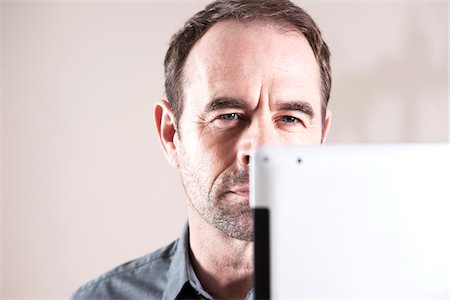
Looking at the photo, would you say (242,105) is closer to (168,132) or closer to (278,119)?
(278,119)

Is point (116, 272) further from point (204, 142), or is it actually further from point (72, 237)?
point (72, 237)

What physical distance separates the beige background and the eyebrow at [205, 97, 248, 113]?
1.36 metres

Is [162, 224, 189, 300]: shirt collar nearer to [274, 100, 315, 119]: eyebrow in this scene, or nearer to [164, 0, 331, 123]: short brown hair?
[164, 0, 331, 123]: short brown hair

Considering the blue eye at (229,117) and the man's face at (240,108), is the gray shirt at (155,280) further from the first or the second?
the blue eye at (229,117)

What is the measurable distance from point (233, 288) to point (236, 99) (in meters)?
0.38

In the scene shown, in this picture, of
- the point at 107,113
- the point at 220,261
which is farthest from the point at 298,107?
the point at 107,113

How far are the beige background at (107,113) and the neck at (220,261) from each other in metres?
1.25

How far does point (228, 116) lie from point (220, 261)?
0.95ft

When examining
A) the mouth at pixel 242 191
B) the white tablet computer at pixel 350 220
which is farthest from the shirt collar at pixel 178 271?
the white tablet computer at pixel 350 220

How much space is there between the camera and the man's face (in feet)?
3.34

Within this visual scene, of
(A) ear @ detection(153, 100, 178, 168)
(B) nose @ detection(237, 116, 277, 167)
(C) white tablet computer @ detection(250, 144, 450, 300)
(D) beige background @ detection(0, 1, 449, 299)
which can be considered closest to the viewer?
(C) white tablet computer @ detection(250, 144, 450, 300)

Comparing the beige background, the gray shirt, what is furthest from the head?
the beige background

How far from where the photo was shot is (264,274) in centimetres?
60

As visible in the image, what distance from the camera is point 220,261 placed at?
1.15m
